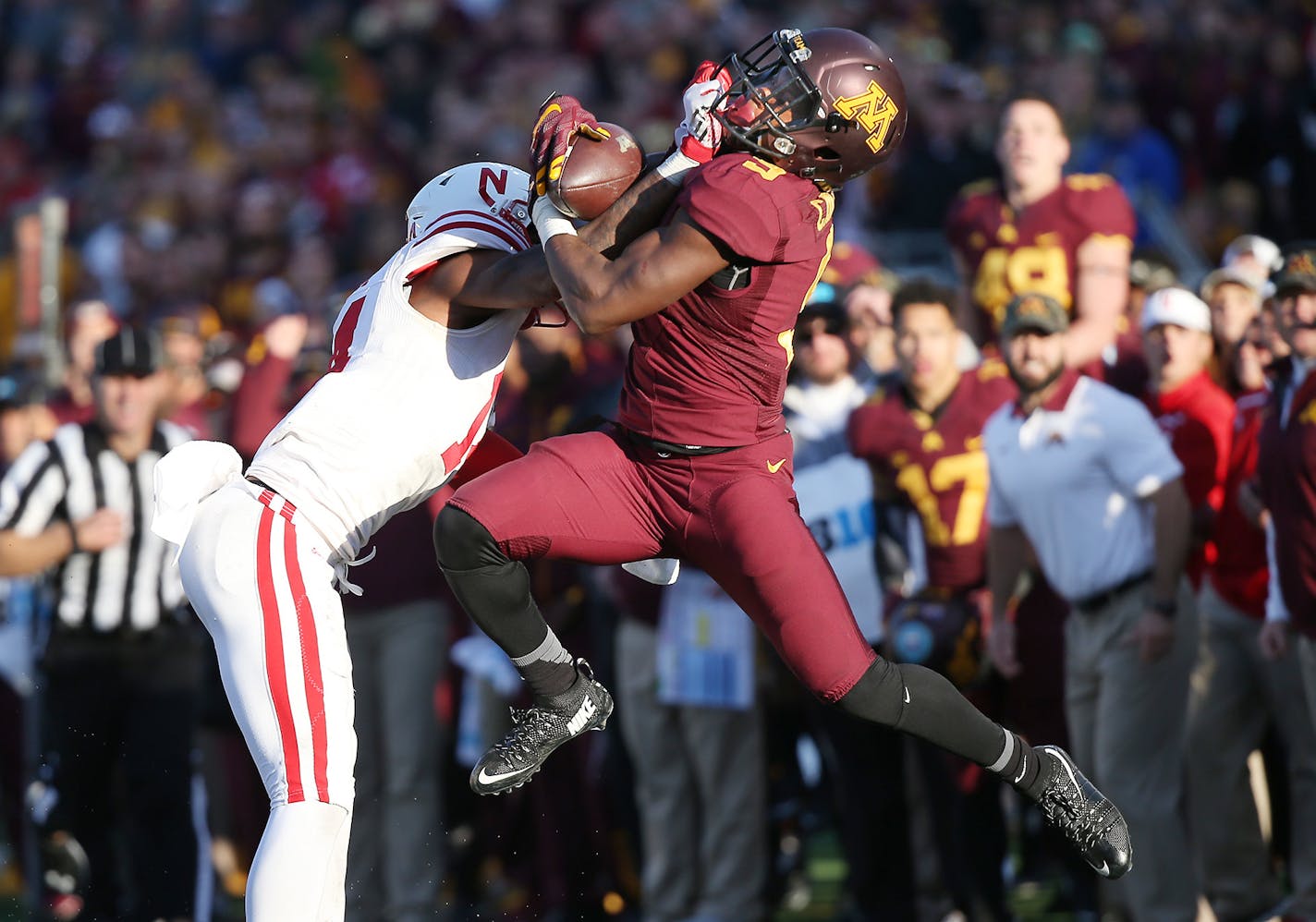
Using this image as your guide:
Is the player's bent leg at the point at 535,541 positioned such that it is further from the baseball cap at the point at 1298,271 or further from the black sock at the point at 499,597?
the baseball cap at the point at 1298,271

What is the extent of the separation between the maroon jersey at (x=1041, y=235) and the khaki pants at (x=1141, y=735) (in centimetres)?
130

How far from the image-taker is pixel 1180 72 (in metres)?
9.93

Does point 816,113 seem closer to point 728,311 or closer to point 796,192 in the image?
point 796,192

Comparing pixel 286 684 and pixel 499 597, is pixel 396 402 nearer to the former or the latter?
pixel 499 597

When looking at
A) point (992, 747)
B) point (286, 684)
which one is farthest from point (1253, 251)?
point (286, 684)

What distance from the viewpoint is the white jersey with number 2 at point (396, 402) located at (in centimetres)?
435

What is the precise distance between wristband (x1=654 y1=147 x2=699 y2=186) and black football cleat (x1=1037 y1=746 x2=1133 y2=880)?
1.67 metres

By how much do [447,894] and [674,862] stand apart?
53.4 inches

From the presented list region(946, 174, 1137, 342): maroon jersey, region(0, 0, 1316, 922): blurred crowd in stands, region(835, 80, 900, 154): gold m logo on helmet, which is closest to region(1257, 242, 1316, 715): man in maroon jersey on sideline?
region(0, 0, 1316, 922): blurred crowd in stands

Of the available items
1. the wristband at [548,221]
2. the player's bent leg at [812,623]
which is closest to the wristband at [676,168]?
the wristband at [548,221]

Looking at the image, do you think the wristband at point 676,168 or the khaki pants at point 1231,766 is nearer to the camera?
the wristband at point 676,168

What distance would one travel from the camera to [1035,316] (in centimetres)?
586

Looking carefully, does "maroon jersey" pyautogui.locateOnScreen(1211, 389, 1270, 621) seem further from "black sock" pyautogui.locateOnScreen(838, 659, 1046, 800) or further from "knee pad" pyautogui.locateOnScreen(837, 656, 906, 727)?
"knee pad" pyautogui.locateOnScreen(837, 656, 906, 727)

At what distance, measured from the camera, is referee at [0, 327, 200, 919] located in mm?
6535
